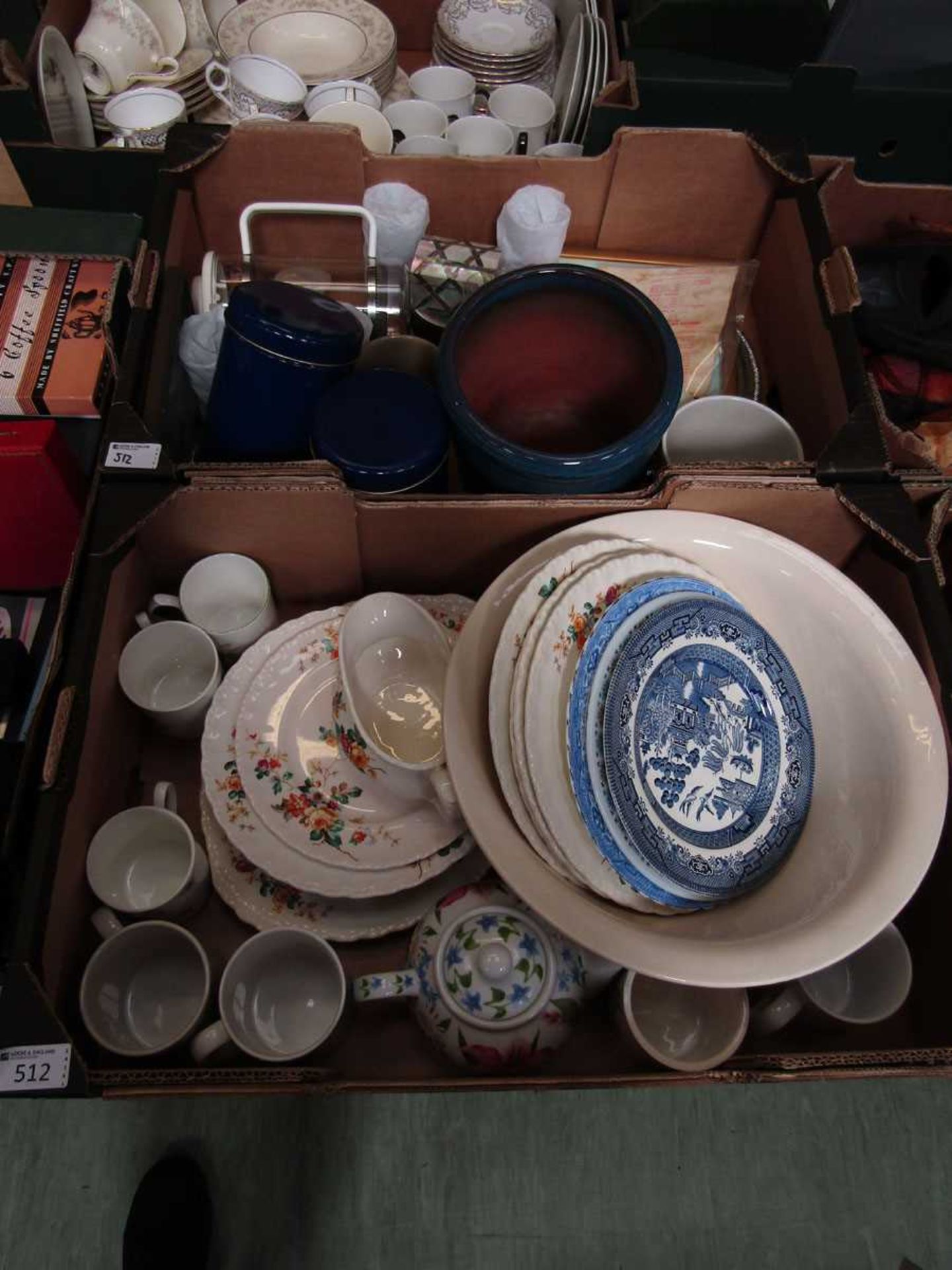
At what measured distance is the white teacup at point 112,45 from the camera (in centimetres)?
114

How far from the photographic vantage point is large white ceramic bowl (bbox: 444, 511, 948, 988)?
22.5 inches

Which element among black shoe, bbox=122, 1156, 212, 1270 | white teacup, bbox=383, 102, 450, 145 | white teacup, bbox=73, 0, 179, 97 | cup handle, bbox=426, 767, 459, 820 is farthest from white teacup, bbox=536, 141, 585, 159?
black shoe, bbox=122, 1156, 212, 1270

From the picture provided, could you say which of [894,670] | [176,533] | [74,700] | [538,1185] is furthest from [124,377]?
[538,1185]

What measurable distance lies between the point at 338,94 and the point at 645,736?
0.99 metres

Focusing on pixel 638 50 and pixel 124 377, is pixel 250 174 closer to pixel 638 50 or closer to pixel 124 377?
pixel 124 377

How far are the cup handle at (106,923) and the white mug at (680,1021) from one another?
1.42ft

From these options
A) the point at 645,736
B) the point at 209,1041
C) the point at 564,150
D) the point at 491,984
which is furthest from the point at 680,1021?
the point at 564,150

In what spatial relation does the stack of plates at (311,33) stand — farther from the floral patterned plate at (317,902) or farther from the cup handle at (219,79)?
the floral patterned plate at (317,902)

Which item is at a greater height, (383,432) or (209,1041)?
(383,432)

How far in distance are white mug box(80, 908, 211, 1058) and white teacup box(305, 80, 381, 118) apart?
1042mm

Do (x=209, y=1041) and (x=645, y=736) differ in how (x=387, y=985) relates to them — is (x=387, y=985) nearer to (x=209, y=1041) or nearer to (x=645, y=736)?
(x=209, y=1041)

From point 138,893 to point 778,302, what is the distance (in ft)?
3.17

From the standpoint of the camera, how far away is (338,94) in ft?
3.76

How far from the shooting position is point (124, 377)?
32.5 inches
